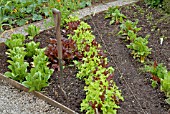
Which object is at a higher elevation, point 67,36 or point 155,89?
point 67,36

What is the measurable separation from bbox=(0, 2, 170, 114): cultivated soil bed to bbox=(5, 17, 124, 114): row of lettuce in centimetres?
10

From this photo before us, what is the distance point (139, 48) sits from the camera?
4453mm

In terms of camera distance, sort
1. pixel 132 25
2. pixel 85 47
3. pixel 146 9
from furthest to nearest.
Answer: pixel 146 9 → pixel 132 25 → pixel 85 47

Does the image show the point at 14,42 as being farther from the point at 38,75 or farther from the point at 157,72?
the point at 157,72

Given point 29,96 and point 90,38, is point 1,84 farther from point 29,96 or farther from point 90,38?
point 90,38

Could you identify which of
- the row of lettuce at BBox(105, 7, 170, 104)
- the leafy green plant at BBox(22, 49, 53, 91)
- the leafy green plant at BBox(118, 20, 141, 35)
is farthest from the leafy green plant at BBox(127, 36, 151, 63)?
the leafy green plant at BBox(22, 49, 53, 91)

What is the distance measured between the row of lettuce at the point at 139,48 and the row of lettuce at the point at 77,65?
0.43 metres

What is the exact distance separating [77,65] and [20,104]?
0.84 metres

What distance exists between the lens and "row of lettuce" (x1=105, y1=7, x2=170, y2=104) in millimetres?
3744

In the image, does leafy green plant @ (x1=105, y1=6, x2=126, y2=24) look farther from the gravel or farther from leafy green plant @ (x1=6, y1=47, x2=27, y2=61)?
the gravel

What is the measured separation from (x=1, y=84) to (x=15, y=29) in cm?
138

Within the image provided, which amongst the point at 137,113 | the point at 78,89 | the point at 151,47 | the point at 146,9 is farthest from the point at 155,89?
the point at 146,9

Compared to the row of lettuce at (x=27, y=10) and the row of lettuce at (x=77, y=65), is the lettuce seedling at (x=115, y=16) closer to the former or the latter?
the row of lettuce at (x=27, y=10)

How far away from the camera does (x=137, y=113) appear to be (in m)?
3.46
